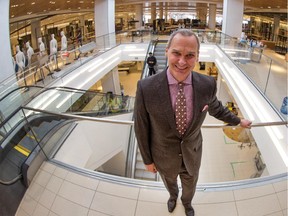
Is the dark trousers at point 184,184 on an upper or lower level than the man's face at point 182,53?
lower

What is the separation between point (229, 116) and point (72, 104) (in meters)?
4.99

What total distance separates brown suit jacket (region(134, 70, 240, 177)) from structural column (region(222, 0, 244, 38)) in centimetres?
1488

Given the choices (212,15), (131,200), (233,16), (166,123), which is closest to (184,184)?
(131,200)

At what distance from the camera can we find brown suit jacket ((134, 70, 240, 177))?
1.68m

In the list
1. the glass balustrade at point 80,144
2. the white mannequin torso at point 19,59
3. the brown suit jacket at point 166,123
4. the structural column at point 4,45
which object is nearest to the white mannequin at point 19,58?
the white mannequin torso at point 19,59

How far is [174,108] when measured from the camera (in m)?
1.71

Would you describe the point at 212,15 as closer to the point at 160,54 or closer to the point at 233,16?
the point at 233,16

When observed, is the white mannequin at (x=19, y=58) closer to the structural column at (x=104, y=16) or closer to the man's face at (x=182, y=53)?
the structural column at (x=104, y=16)

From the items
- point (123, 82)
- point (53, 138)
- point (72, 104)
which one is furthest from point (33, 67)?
point (123, 82)

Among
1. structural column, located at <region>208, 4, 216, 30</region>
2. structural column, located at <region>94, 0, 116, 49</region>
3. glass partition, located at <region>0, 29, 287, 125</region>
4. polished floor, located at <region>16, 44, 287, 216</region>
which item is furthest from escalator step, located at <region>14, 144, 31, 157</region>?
structural column, located at <region>208, 4, 216, 30</region>

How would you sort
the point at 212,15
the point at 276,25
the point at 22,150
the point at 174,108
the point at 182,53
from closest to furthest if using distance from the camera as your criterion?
the point at 182,53
the point at 174,108
the point at 22,150
the point at 276,25
the point at 212,15

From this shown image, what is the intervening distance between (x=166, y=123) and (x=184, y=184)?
76 centimetres

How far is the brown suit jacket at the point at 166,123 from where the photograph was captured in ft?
5.50

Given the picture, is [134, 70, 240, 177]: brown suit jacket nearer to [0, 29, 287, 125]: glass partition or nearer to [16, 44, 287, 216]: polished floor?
[16, 44, 287, 216]: polished floor
